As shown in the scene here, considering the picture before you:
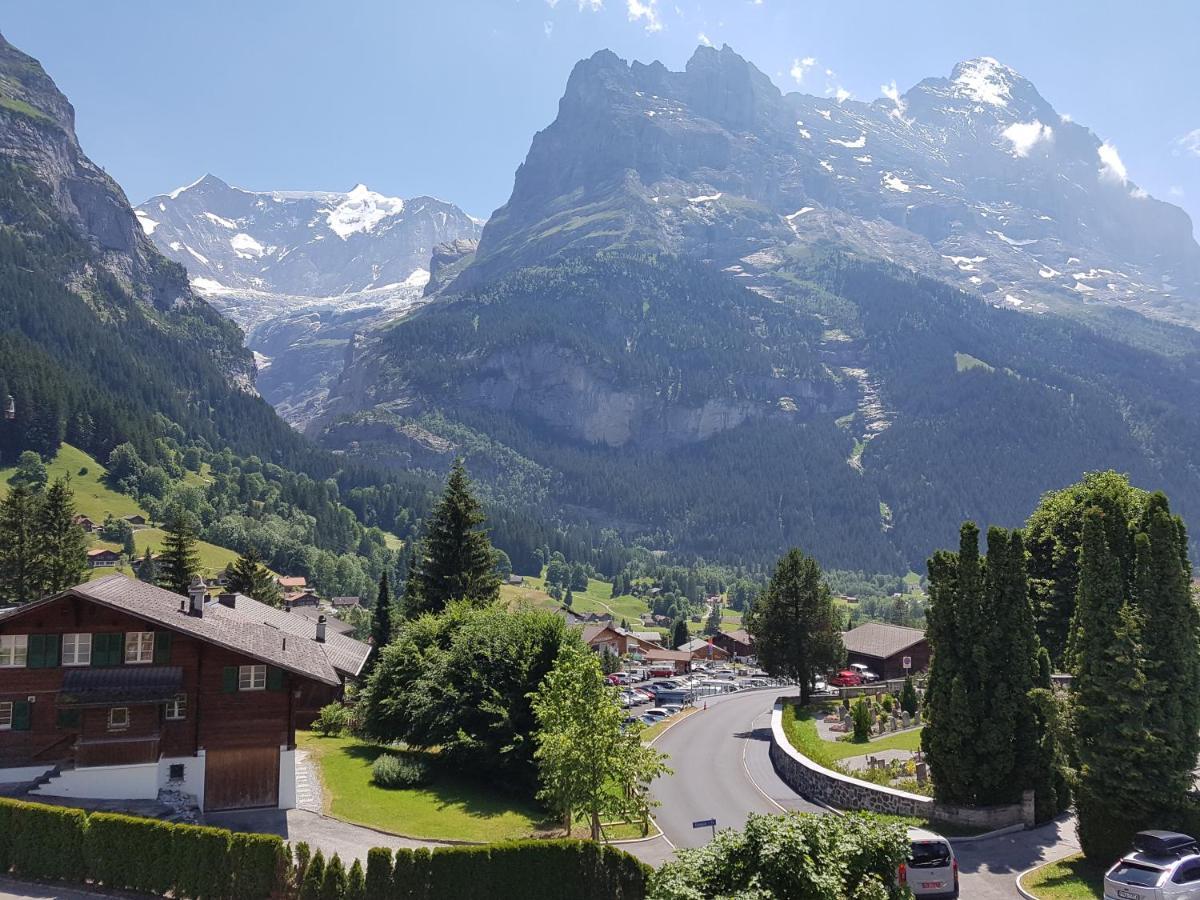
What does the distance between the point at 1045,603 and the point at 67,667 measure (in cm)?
5296

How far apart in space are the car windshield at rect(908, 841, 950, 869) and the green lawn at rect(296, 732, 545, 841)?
15810 mm

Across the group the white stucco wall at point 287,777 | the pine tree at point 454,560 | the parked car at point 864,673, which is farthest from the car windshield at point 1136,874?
the parked car at point 864,673

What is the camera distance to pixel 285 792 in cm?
3688

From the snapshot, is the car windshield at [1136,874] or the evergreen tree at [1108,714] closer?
the car windshield at [1136,874]

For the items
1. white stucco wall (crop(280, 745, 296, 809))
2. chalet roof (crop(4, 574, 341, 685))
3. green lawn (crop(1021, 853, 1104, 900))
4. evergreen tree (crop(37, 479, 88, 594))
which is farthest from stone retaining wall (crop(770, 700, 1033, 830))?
evergreen tree (crop(37, 479, 88, 594))

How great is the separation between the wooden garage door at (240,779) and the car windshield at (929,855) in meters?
25.9

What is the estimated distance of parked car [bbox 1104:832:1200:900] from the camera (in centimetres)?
2192

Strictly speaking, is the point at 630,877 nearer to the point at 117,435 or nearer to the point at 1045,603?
the point at 1045,603

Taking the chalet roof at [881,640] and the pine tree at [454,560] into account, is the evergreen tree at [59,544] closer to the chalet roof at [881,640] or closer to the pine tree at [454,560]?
the pine tree at [454,560]

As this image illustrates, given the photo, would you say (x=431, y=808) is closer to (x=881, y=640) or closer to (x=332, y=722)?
(x=332, y=722)

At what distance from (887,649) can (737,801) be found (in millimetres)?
61375

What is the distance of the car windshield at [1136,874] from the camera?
22125mm

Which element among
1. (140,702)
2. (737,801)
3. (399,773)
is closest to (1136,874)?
(737,801)

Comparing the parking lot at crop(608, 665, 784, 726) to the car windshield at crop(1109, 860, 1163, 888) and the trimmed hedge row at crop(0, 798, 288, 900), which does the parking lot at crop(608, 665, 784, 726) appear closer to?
the trimmed hedge row at crop(0, 798, 288, 900)
